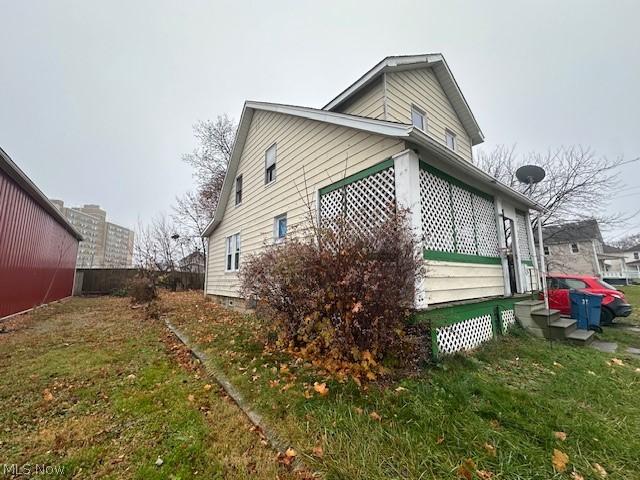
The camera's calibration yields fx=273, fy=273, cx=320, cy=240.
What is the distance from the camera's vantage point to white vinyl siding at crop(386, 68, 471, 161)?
271 inches

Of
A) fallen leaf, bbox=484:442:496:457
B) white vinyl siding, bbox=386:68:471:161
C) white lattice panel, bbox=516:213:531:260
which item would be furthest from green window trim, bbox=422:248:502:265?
white vinyl siding, bbox=386:68:471:161

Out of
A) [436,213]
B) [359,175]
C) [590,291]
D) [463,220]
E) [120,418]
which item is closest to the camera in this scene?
[120,418]

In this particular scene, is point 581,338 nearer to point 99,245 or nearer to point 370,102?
point 370,102

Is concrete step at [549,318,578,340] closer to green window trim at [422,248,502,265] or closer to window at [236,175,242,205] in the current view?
green window trim at [422,248,502,265]

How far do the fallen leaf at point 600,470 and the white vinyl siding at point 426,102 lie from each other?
6443 millimetres

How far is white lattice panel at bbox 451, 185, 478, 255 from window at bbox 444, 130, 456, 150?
3.63 metres

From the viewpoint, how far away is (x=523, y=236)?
28.0ft

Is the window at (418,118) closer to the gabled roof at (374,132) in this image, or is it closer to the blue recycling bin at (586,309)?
the gabled roof at (374,132)

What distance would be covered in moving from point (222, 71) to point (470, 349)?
18690 mm

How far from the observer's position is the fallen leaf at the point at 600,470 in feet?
6.87

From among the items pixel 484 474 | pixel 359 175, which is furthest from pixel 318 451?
pixel 359 175

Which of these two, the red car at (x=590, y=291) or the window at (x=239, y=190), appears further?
the window at (x=239, y=190)

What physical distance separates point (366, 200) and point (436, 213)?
1.33 m

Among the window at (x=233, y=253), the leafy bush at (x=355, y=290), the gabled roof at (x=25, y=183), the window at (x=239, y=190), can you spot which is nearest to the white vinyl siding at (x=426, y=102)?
the leafy bush at (x=355, y=290)
